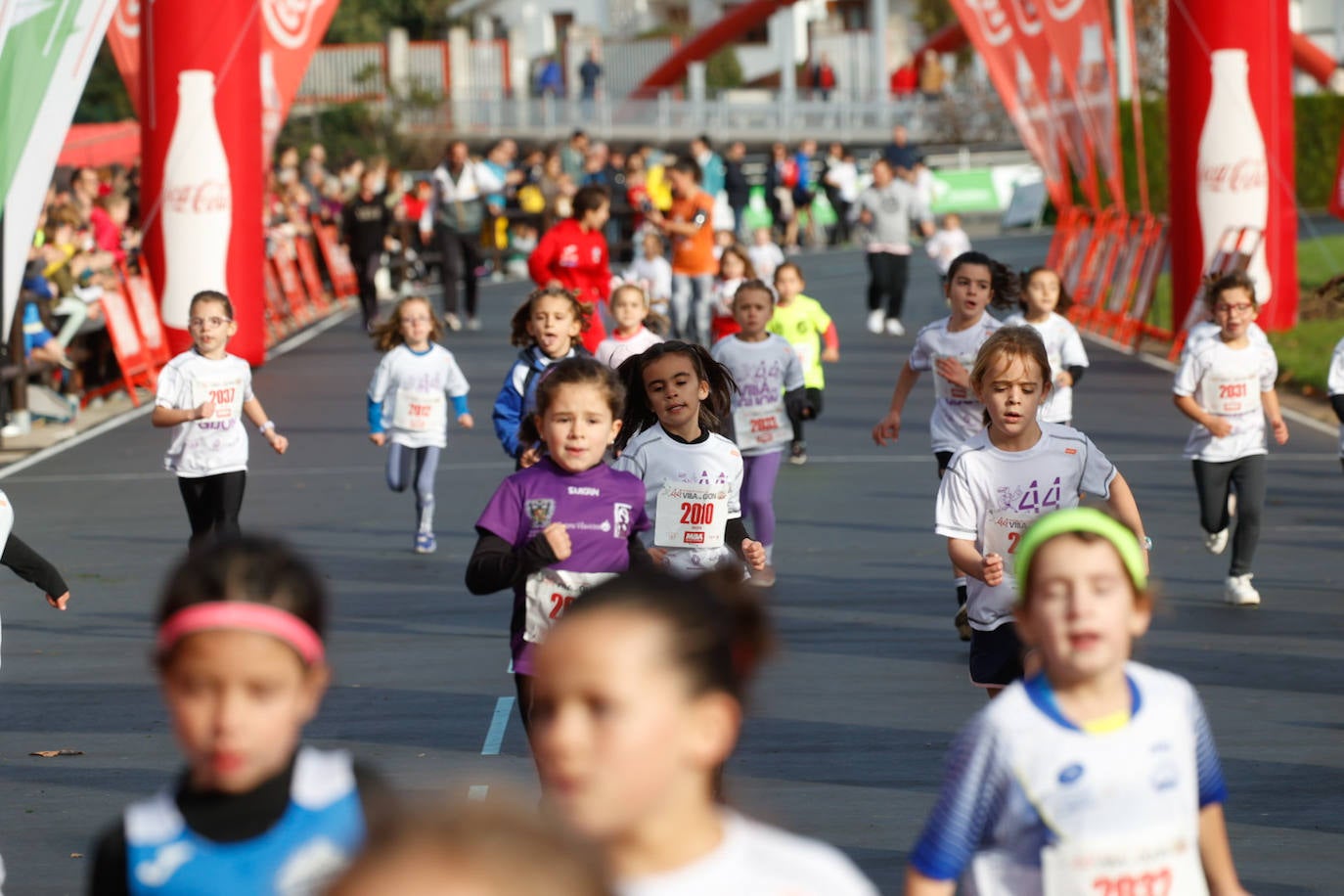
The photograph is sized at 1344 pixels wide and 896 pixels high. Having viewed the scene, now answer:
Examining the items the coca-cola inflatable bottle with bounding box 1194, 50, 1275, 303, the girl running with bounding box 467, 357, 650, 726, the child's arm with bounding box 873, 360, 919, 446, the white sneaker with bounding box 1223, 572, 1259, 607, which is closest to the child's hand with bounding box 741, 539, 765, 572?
the girl running with bounding box 467, 357, 650, 726

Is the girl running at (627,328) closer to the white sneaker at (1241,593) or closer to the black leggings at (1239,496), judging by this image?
the black leggings at (1239,496)

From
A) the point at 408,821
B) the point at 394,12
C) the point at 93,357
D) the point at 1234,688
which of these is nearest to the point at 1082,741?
the point at 408,821

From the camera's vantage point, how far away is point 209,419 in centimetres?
1048

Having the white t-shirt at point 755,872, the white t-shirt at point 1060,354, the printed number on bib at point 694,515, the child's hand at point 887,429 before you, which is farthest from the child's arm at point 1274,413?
the white t-shirt at point 755,872

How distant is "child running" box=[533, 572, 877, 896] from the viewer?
2480 millimetres

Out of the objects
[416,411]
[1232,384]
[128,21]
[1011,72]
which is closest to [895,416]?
[1232,384]

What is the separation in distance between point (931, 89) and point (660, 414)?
5580cm

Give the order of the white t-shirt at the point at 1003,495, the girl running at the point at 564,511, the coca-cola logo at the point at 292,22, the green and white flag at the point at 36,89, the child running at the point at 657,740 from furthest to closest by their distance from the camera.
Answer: the coca-cola logo at the point at 292,22 < the green and white flag at the point at 36,89 < the white t-shirt at the point at 1003,495 < the girl running at the point at 564,511 < the child running at the point at 657,740

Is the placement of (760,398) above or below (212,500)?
above

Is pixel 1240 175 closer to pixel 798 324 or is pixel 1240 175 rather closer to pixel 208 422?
pixel 798 324

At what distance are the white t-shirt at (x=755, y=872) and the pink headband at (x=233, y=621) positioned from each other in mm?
686

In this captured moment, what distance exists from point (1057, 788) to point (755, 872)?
3.50 ft

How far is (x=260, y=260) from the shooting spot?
908 inches

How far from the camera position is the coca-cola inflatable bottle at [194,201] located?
22250 mm
